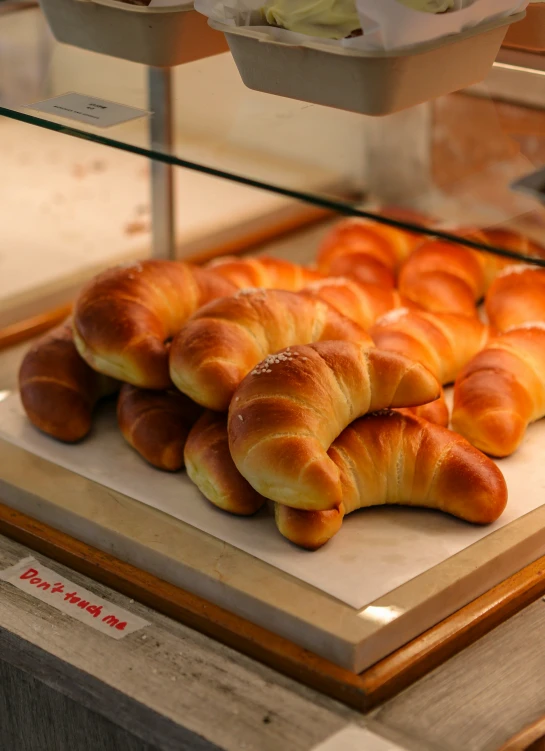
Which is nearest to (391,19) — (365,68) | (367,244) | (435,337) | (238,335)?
(365,68)

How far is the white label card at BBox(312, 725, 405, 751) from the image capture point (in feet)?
2.42

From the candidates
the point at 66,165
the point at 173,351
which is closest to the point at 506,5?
the point at 173,351

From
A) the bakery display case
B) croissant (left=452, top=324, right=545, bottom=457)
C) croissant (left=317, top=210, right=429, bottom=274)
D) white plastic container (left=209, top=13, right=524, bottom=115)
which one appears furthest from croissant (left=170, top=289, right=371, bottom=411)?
croissant (left=317, top=210, right=429, bottom=274)

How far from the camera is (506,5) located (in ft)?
2.59

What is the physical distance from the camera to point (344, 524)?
0.92 meters

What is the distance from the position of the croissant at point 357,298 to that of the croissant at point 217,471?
253 mm

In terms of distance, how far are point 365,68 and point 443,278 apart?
551mm

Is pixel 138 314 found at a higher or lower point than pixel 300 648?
higher

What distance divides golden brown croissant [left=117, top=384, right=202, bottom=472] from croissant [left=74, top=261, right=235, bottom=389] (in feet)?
0.09

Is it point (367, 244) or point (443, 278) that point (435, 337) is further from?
point (367, 244)

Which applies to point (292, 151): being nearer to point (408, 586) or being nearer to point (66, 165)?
point (408, 586)

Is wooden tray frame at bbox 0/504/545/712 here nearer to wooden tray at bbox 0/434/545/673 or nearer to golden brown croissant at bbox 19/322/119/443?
wooden tray at bbox 0/434/545/673

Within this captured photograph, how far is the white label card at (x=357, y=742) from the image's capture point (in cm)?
74

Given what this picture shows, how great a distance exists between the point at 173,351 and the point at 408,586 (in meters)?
0.31
